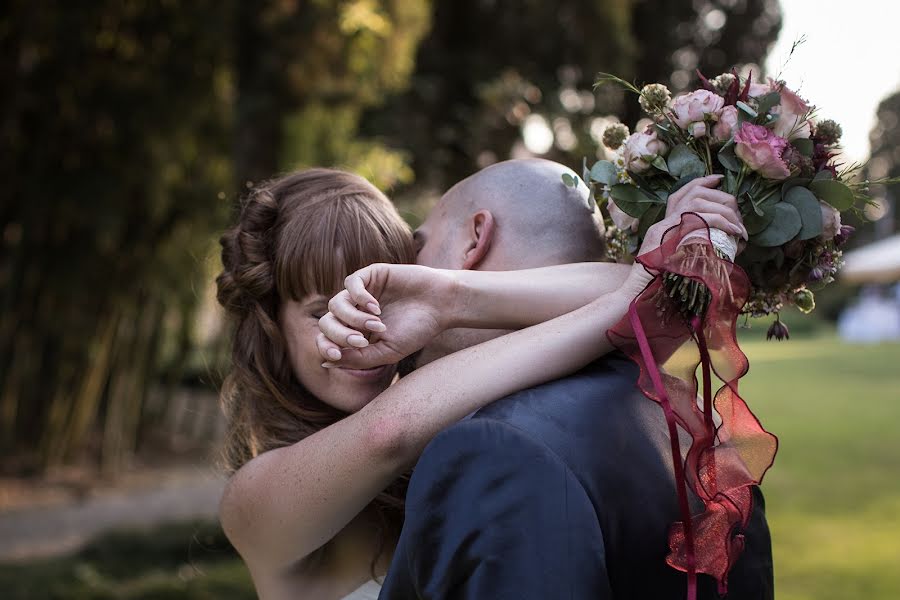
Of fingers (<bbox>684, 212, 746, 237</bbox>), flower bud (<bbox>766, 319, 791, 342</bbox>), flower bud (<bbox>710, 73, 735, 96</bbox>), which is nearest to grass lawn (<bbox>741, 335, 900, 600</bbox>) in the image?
flower bud (<bbox>766, 319, 791, 342</bbox>)

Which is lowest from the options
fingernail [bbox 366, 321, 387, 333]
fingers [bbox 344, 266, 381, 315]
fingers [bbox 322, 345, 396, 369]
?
fingers [bbox 322, 345, 396, 369]

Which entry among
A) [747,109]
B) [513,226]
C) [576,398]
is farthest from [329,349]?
[747,109]

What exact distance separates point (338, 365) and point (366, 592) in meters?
0.73

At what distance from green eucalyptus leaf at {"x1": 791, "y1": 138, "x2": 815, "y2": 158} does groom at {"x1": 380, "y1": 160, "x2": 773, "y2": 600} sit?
0.50 meters

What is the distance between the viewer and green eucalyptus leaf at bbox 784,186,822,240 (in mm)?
1688

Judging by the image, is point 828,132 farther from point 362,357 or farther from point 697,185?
point 362,357

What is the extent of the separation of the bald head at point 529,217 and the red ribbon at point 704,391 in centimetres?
44

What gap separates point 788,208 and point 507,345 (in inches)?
21.7

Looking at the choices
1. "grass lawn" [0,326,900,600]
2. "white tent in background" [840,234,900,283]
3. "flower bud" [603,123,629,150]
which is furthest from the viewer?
"white tent in background" [840,234,900,283]

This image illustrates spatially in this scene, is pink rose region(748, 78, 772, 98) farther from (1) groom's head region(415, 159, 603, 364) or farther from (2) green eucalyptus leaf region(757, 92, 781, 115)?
(1) groom's head region(415, 159, 603, 364)

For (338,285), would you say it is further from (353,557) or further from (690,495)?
(690,495)

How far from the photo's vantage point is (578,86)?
1300cm

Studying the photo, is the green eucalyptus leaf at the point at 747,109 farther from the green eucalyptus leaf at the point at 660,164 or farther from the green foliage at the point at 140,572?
the green foliage at the point at 140,572

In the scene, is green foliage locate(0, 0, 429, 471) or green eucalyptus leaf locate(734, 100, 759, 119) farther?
green foliage locate(0, 0, 429, 471)
